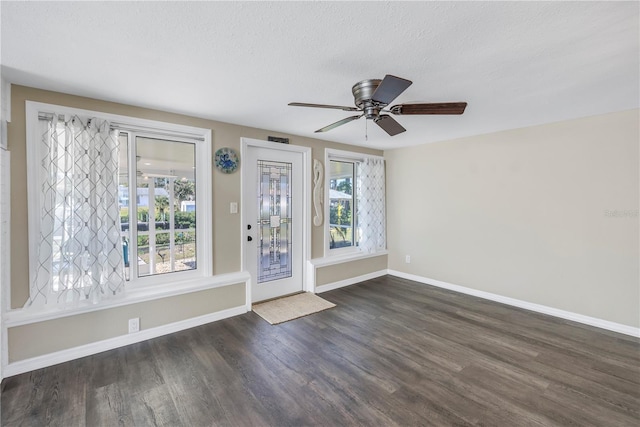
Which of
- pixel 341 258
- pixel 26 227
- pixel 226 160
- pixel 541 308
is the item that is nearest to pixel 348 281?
pixel 341 258

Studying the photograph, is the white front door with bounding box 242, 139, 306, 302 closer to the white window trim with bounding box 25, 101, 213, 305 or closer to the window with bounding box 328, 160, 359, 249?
the white window trim with bounding box 25, 101, 213, 305

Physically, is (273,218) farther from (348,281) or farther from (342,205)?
(348,281)

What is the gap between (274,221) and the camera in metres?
4.03

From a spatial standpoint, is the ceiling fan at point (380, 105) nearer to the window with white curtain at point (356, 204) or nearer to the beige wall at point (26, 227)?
the beige wall at point (26, 227)

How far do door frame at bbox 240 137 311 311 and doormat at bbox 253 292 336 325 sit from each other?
22 cm

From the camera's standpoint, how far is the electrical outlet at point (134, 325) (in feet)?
9.09

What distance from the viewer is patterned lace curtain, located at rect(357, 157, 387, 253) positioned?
16.1ft

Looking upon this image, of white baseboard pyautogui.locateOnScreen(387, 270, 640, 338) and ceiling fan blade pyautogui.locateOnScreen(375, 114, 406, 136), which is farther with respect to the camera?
white baseboard pyautogui.locateOnScreen(387, 270, 640, 338)

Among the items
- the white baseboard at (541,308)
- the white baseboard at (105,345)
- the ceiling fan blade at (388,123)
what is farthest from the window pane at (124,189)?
the white baseboard at (541,308)

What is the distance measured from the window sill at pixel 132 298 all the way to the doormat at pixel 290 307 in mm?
492

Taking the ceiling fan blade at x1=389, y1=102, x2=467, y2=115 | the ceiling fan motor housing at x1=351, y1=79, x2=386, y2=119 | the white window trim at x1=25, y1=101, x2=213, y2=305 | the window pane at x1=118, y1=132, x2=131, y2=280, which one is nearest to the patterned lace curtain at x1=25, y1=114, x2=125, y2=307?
the white window trim at x1=25, y1=101, x2=213, y2=305

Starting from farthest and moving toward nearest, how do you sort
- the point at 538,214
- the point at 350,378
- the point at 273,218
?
the point at 273,218 → the point at 538,214 → the point at 350,378

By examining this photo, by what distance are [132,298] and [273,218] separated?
1.89m

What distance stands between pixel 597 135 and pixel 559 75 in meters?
1.59
